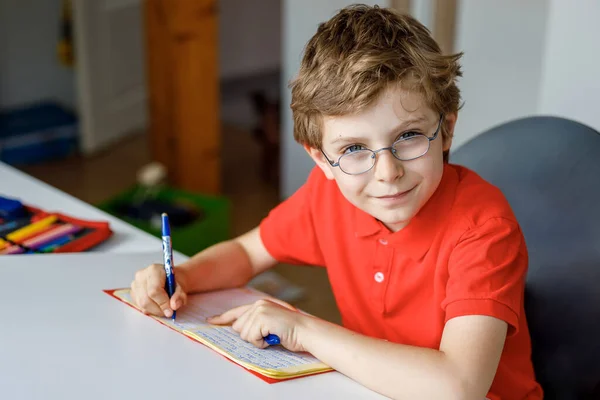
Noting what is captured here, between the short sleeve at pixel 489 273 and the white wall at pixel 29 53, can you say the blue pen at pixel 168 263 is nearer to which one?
the short sleeve at pixel 489 273

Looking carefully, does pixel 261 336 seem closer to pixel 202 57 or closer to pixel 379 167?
pixel 379 167

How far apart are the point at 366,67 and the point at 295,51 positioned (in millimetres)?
2019

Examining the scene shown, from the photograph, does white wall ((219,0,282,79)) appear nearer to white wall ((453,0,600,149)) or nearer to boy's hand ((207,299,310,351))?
white wall ((453,0,600,149))

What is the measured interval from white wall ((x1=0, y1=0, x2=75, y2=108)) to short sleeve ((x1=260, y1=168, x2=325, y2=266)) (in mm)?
2827

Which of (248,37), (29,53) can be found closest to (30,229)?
(29,53)

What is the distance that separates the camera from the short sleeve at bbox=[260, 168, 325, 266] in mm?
1418

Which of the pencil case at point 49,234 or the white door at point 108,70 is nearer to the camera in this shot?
the pencil case at point 49,234

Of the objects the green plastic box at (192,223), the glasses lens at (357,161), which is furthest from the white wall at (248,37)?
the glasses lens at (357,161)

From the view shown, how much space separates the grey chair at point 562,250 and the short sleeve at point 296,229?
1.09 ft

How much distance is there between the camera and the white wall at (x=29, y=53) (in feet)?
12.7

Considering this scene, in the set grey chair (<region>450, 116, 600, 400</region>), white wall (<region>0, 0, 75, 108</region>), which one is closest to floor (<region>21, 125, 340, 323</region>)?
white wall (<region>0, 0, 75, 108</region>)

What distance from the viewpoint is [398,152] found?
44.3 inches

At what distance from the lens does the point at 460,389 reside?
40.9 inches

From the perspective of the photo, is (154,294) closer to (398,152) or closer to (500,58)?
(398,152)
